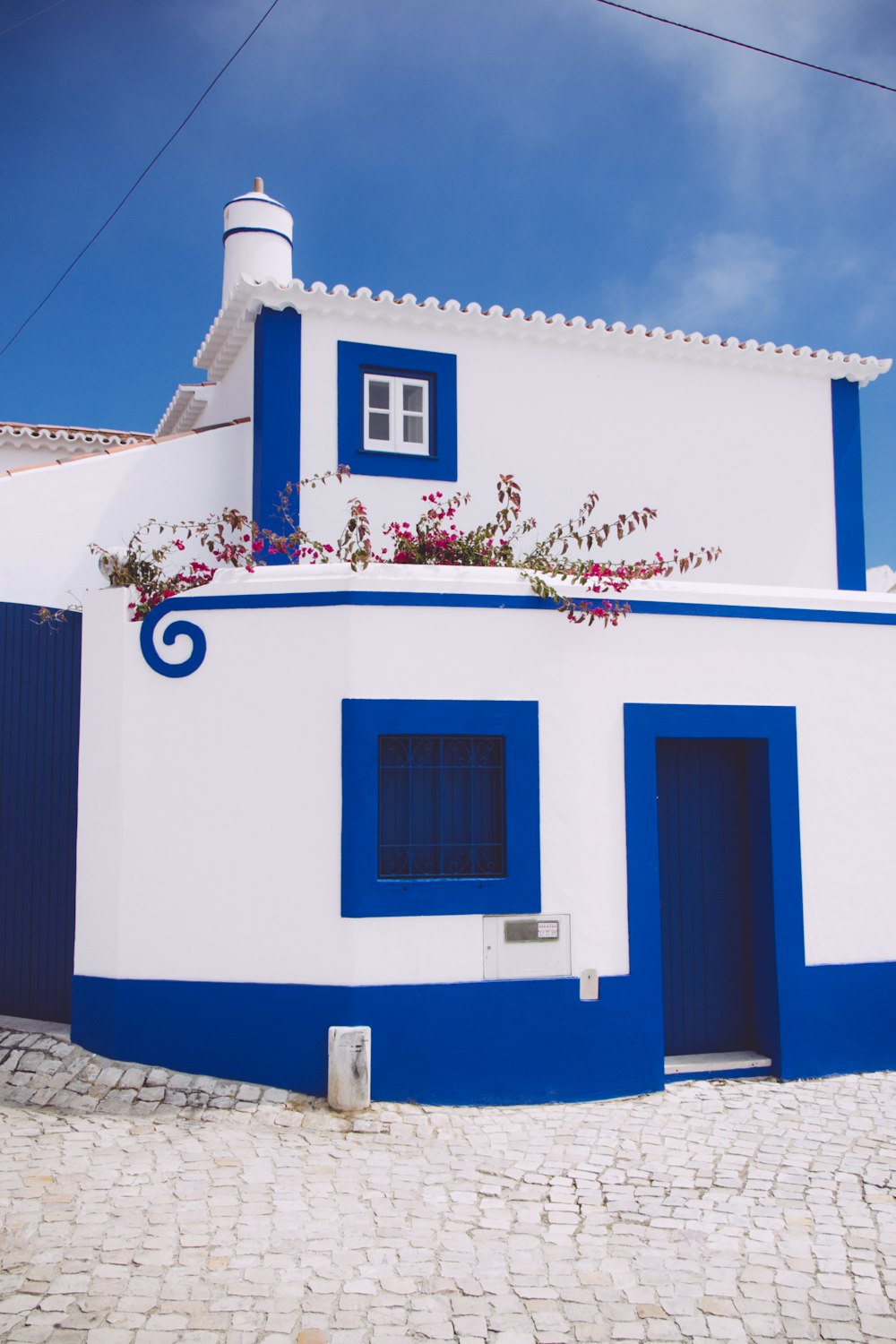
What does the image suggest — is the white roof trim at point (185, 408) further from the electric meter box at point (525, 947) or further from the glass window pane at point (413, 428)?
the electric meter box at point (525, 947)

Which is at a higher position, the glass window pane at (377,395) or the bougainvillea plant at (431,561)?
the glass window pane at (377,395)

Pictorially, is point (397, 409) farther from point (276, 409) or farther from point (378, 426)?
point (276, 409)

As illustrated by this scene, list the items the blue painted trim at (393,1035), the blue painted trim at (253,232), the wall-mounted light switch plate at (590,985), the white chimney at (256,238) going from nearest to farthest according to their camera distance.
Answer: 1. the blue painted trim at (393,1035)
2. the wall-mounted light switch plate at (590,985)
3. the white chimney at (256,238)
4. the blue painted trim at (253,232)

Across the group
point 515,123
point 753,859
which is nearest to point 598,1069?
point 753,859

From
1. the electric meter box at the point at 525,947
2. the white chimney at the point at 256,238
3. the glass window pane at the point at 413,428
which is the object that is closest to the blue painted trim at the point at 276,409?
the glass window pane at the point at 413,428

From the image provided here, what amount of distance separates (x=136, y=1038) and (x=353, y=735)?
228 cm

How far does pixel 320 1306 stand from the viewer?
405cm

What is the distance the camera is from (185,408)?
12141mm

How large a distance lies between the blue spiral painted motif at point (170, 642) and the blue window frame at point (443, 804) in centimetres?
101

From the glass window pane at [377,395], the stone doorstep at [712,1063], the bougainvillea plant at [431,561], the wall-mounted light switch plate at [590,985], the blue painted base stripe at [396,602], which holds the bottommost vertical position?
the stone doorstep at [712,1063]

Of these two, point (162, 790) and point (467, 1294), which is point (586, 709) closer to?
point (162, 790)

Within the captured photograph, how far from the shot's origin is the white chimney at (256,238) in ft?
49.0

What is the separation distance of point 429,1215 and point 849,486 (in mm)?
9030

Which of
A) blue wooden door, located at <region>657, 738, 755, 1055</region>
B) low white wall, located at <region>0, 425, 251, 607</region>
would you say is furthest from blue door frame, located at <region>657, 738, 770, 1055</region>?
low white wall, located at <region>0, 425, 251, 607</region>
